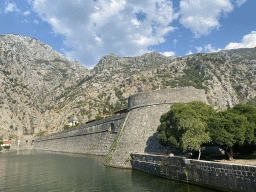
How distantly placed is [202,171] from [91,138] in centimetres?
3739

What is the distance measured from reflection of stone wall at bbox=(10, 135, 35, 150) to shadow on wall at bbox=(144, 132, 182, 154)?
100646 millimetres

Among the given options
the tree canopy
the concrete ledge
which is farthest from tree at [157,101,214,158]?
the concrete ledge

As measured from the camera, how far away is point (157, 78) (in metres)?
127

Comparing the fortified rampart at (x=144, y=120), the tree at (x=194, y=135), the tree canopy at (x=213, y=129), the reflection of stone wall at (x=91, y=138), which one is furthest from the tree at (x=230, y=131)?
the reflection of stone wall at (x=91, y=138)

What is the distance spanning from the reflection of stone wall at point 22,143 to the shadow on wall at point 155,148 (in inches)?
3962

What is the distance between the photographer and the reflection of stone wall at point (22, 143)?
101m

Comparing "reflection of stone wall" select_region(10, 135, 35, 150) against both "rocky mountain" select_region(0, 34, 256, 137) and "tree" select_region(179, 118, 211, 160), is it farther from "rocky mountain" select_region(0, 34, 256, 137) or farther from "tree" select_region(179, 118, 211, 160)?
"tree" select_region(179, 118, 211, 160)

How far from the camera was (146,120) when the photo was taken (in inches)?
1072

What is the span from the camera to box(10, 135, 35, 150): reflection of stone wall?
101062 millimetres

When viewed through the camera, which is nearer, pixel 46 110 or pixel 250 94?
pixel 250 94

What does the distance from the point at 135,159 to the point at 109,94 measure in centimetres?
10747

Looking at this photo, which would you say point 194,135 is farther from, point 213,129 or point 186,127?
point 213,129

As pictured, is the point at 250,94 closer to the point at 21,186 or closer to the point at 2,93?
the point at 21,186

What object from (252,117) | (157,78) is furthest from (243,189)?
(157,78)
